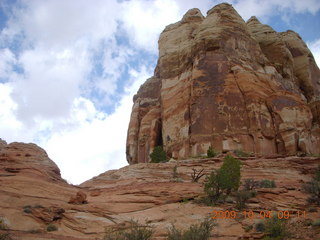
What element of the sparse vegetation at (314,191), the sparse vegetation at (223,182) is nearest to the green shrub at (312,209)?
the sparse vegetation at (314,191)

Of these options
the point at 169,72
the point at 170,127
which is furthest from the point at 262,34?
the point at 170,127

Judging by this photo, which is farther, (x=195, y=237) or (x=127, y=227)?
(x=127, y=227)

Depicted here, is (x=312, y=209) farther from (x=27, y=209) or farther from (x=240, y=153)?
(x=240, y=153)

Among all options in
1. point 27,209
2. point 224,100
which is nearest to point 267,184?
point 27,209

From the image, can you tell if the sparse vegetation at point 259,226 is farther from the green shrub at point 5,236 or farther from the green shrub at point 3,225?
the green shrub at point 3,225

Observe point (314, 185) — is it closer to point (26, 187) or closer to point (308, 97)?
point (26, 187)

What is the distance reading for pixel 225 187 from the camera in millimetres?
21578

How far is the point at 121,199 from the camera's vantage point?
22.3m

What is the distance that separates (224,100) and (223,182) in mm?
21953

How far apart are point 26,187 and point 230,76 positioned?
1166 inches

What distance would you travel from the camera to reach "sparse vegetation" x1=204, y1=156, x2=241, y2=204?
21.4m
